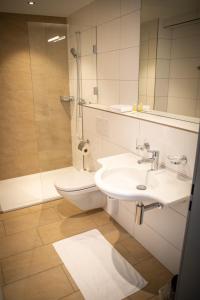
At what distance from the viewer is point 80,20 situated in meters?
2.97

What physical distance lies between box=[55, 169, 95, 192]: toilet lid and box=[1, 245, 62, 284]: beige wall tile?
59 cm

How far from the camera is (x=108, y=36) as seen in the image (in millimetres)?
2447

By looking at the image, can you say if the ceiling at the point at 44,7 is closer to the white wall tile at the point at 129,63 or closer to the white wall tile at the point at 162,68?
the white wall tile at the point at 129,63

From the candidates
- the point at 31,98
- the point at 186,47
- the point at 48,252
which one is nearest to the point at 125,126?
the point at 186,47

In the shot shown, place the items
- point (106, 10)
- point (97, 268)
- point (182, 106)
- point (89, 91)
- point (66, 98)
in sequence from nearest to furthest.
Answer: point (182, 106) < point (97, 268) < point (106, 10) < point (89, 91) < point (66, 98)

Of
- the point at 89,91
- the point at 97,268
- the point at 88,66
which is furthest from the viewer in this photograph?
the point at 89,91

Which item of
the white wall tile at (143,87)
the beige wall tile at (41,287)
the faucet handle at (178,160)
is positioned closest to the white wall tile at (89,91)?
the white wall tile at (143,87)

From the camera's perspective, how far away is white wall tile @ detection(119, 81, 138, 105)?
2211 millimetres

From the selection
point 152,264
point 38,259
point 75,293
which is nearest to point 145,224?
point 152,264

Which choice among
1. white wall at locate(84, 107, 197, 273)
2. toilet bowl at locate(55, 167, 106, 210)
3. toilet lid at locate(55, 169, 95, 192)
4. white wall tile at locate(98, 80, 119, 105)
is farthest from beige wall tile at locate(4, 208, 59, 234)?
white wall tile at locate(98, 80, 119, 105)

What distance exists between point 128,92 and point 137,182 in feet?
3.26

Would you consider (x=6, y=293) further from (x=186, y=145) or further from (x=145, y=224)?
(x=186, y=145)

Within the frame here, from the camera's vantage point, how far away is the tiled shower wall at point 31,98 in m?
3.02

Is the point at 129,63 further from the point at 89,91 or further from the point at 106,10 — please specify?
the point at 89,91
